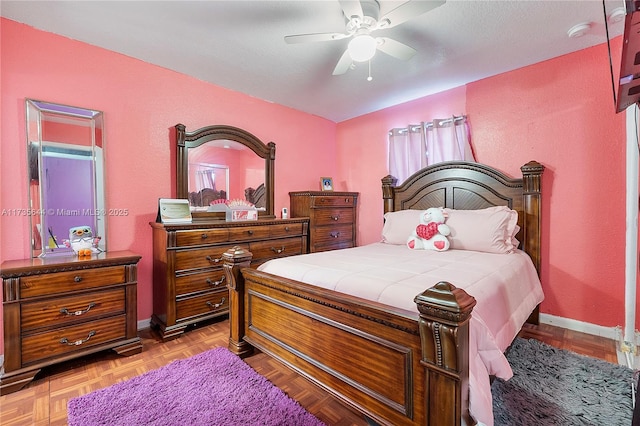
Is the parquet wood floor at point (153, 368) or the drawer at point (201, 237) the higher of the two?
the drawer at point (201, 237)

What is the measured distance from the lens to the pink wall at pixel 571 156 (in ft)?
7.71

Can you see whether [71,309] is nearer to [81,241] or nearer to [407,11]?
[81,241]

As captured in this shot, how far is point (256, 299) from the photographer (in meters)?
1.99

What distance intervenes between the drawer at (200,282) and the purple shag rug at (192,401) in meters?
0.69

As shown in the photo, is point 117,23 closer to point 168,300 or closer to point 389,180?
point 168,300

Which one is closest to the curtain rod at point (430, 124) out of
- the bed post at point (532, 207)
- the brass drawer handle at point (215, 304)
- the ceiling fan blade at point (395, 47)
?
the bed post at point (532, 207)

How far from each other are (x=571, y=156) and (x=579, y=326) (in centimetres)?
147

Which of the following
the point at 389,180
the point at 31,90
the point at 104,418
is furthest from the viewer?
the point at 389,180

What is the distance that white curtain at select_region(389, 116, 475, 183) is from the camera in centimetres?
314

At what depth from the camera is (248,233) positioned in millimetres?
2914

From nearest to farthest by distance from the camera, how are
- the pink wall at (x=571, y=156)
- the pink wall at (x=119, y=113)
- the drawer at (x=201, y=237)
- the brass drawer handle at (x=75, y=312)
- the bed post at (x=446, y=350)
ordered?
the bed post at (x=446, y=350) < the brass drawer handle at (x=75, y=312) < the pink wall at (x=119, y=113) < the pink wall at (x=571, y=156) < the drawer at (x=201, y=237)

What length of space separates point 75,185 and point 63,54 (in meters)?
1.01

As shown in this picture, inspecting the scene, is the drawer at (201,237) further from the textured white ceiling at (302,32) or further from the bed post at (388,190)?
the bed post at (388,190)

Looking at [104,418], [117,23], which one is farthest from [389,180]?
[104,418]
